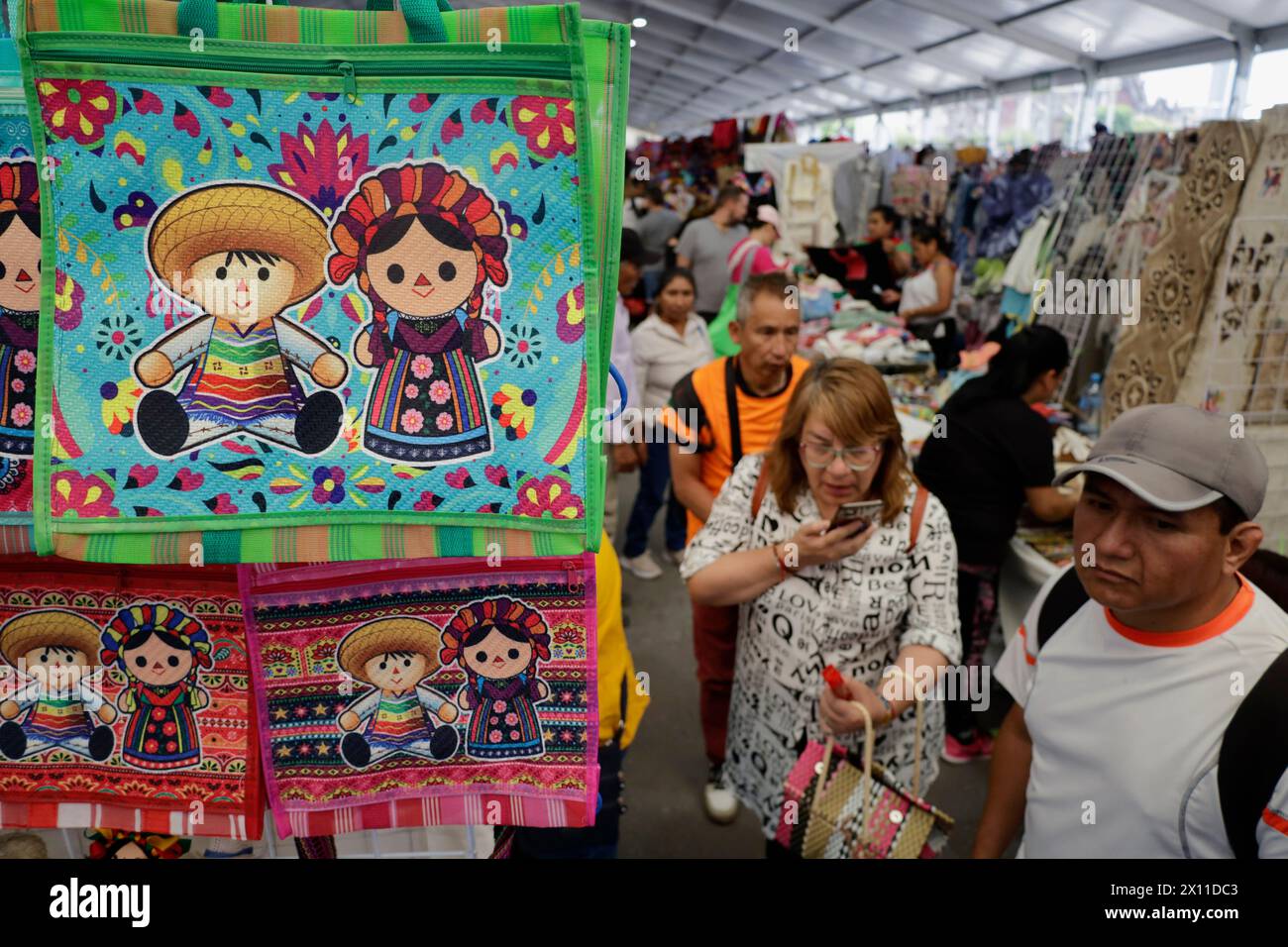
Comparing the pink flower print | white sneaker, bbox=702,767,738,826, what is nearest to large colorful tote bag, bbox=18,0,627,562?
the pink flower print

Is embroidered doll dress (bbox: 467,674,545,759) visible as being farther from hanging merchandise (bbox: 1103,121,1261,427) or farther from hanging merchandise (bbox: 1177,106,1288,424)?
hanging merchandise (bbox: 1103,121,1261,427)

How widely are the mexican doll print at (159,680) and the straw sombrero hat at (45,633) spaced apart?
0.08ft

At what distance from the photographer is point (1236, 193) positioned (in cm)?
282

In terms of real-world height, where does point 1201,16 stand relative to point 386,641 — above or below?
above

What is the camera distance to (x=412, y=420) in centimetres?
84

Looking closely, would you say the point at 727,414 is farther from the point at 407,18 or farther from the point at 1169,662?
the point at 407,18

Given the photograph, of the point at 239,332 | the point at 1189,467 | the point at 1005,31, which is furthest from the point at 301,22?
the point at 1005,31

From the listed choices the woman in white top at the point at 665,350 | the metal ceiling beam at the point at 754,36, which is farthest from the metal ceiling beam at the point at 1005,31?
the woman in white top at the point at 665,350

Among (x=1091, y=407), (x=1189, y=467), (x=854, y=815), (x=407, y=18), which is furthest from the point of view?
(x=1091, y=407)

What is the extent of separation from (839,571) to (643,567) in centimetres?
287

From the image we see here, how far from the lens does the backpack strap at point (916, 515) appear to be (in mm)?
1885

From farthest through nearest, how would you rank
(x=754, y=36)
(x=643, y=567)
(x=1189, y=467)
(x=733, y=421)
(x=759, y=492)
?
(x=754, y=36) → (x=643, y=567) → (x=733, y=421) → (x=759, y=492) → (x=1189, y=467)
